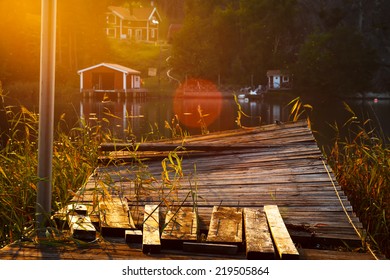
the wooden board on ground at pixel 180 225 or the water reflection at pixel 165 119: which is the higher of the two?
the wooden board on ground at pixel 180 225

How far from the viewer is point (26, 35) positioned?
26000 mm

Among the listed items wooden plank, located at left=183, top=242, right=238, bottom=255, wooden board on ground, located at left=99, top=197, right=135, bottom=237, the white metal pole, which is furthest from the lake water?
wooden plank, located at left=183, top=242, right=238, bottom=255

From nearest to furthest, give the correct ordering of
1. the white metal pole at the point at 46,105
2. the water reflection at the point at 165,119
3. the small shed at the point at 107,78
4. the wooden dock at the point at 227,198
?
the wooden dock at the point at 227,198, the white metal pole at the point at 46,105, the water reflection at the point at 165,119, the small shed at the point at 107,78

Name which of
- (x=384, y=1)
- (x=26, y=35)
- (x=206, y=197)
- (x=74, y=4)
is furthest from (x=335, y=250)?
(x=74, y=4)

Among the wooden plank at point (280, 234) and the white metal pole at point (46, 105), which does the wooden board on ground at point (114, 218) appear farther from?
the wooden plank at point (280, 234)

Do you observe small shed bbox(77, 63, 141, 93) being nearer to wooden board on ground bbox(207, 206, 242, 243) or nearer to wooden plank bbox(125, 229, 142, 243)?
wooden board on ground bbox(207, 206, 242, 243)

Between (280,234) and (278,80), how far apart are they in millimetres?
33511

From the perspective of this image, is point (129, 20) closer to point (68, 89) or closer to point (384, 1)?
point (68, 89)

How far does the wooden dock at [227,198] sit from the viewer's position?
2314 millimetres

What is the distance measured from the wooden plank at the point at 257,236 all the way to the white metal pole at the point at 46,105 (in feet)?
2.54

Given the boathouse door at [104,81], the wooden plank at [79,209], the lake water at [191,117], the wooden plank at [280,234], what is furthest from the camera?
the boathouse door at [104,81]

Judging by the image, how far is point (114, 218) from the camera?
2641 mm

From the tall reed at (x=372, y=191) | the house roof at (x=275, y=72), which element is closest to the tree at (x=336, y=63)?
the house roof at (x=275, y=72)

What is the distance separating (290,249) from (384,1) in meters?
22.0
